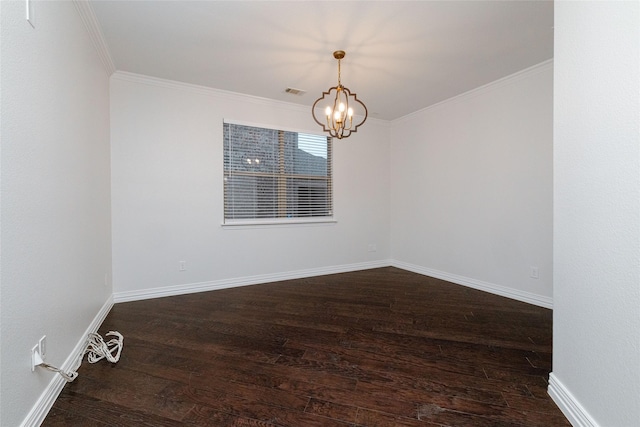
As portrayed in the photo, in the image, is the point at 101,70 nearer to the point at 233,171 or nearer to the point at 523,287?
the point at 233,171

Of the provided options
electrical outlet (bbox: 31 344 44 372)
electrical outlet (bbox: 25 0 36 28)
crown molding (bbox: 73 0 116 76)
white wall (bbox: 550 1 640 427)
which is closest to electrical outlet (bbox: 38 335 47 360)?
electrical outlet (bbox: 31 344 44 372)

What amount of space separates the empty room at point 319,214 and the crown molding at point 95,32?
3cm

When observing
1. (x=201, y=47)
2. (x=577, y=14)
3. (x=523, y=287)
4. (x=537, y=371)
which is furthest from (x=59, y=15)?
(x=523, y=287)

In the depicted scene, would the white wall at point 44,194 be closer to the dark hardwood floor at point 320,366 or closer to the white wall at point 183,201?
the dark hardwood floor at point 320,366

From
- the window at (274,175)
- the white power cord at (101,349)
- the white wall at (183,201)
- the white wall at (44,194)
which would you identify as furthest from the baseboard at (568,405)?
the window at (274,175)

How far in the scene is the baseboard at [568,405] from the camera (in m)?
1.33

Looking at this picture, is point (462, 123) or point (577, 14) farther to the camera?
point (462, 123)

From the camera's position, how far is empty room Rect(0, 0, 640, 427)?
1.31 m

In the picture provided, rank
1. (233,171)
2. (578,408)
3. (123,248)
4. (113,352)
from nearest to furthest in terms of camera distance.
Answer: (578,408), (113,352), (123,248), (233,171)

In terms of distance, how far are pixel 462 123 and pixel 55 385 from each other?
4.75 meters

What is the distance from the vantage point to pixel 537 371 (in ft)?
6.13

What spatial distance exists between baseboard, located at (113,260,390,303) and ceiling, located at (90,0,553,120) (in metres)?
2.54

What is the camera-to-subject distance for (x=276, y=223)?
13.8ft

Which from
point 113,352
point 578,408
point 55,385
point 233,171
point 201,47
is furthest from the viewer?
point 233,171
